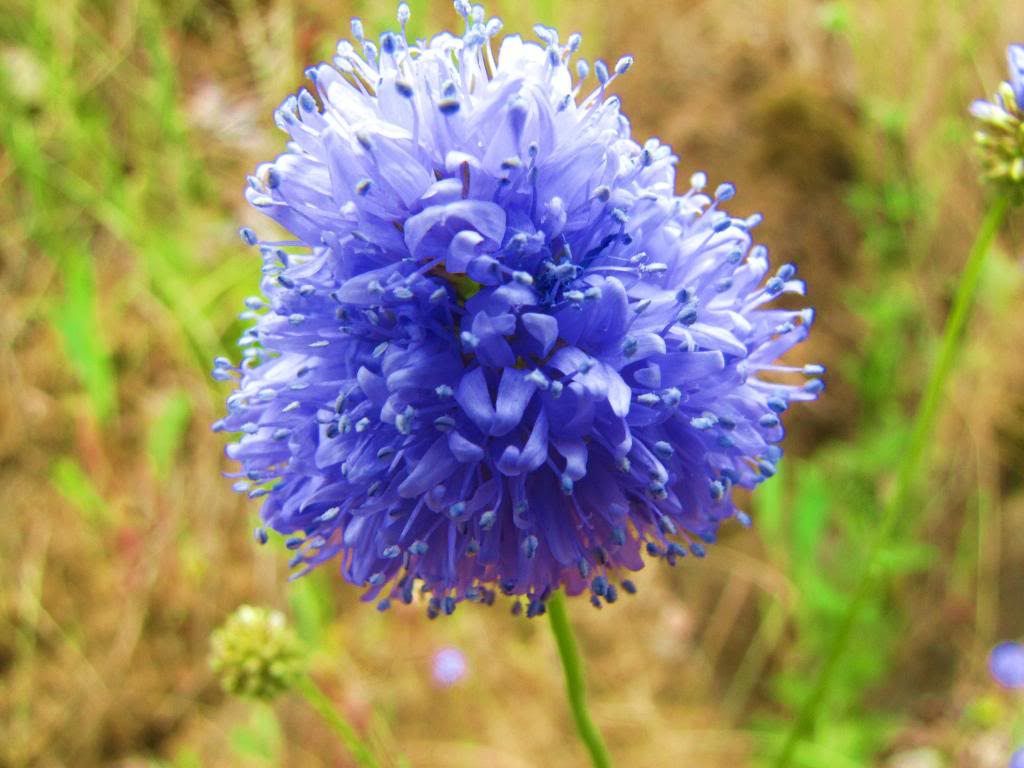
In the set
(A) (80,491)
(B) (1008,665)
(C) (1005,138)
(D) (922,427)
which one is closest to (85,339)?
(A) (80,491)

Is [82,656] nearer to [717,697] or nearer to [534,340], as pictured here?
[717,697]

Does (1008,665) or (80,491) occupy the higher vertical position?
(80,491)

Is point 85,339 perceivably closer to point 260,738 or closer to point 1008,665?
point 260,738

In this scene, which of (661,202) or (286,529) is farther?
(286,529)

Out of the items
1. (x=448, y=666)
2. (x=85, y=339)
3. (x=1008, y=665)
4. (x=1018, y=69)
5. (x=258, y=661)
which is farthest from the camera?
(x=85, y=339)

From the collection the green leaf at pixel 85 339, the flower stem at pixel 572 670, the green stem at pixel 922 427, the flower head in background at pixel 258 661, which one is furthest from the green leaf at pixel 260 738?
the green stem at pixel 922 427

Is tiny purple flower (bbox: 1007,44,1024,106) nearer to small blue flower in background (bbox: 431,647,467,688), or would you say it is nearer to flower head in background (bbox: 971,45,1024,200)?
flower head in background (bbox: 971,45,1024,200)

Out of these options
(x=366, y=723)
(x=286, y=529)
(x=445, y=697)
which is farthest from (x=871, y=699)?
(x=286, y=529)
